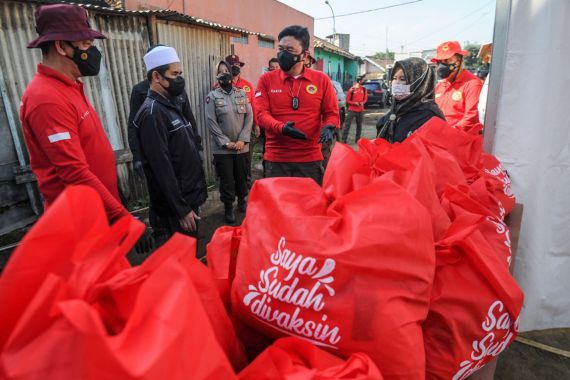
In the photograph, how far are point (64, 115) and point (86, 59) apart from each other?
406 mm

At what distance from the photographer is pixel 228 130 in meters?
4.49

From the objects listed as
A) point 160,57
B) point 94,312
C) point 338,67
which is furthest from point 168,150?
point 338,67

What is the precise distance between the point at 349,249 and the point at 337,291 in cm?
10

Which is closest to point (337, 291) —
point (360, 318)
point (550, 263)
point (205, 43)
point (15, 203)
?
point (360, 318)

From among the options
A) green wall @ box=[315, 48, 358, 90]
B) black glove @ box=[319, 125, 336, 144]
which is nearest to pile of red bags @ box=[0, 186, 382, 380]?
black glove @ box=[319, 125, 336, 144]

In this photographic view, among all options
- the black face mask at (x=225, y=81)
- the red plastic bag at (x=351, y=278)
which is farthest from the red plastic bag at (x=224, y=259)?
the black face mask at (x=225, y=81)

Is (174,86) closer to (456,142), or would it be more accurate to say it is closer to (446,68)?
(456,142)

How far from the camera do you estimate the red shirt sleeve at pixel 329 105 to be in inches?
128

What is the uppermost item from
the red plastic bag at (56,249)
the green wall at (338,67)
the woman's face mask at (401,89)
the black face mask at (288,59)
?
the green wall at (338,67)

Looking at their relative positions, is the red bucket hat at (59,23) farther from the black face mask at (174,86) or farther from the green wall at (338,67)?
the green wall at (338,67)

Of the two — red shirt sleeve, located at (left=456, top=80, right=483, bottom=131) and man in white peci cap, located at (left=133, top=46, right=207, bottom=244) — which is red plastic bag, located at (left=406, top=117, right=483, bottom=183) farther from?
red shirt sleeve, located at (left=456, top=80, right=483, bottom=131)

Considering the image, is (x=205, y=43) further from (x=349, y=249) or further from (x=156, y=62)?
(x=349, y=249)

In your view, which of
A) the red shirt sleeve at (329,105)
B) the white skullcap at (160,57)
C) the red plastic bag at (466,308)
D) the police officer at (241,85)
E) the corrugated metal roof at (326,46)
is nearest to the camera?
the red plastic bag at (466,308)

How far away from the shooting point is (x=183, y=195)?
8.14ft
